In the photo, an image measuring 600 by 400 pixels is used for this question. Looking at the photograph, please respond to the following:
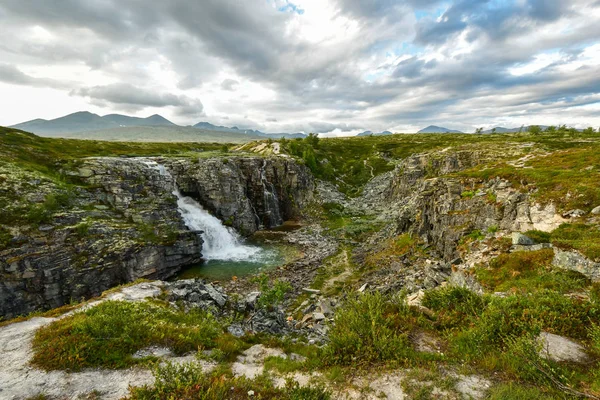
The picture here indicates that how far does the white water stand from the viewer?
4381cm

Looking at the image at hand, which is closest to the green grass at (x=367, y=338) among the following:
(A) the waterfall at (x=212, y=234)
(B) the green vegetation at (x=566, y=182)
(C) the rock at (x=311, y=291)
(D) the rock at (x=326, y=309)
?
(D) the rock at (x=326, y=309)

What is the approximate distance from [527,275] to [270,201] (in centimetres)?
5310

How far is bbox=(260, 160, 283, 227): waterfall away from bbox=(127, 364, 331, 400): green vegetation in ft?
177

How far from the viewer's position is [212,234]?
156 ft

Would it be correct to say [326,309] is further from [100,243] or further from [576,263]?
[100,243]

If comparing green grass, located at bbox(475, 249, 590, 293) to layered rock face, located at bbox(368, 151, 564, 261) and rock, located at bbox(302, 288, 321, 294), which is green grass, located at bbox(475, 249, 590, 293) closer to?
layered rock face, located at bbox(368, 151, 564, 261)

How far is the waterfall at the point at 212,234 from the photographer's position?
4397 cm

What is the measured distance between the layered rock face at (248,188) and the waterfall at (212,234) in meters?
1.95

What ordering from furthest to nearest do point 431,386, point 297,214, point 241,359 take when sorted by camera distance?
point 297,214 < point 241,359 < point 431,386

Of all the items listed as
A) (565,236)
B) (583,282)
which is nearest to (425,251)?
(565,236)

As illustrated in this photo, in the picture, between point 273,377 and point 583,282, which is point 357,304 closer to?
point 273,377

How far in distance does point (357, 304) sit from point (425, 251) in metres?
25.5

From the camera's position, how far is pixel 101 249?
102 ft

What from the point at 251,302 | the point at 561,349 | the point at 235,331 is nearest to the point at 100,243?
the point at 251,302
